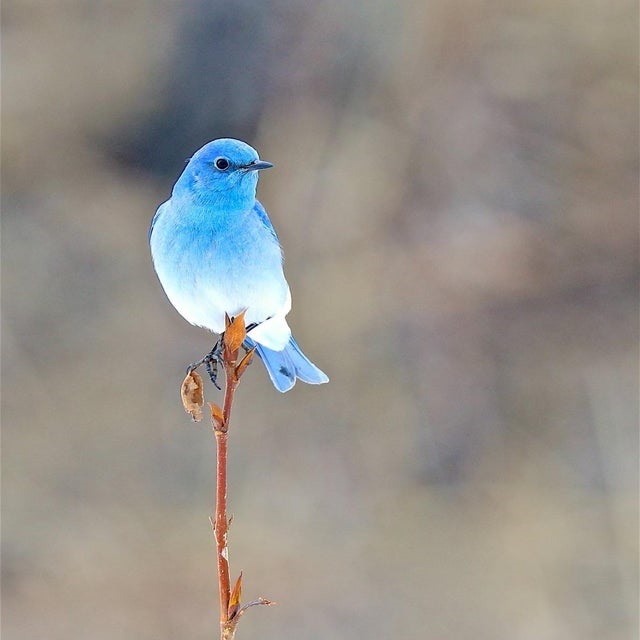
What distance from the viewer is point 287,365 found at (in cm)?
288

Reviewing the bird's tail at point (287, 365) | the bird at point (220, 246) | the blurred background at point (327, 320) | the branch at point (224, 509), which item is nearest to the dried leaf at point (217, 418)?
the branch at point (224, 509)

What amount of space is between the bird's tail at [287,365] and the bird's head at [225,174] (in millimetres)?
525

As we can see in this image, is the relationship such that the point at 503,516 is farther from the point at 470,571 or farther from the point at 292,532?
the point at 292,532

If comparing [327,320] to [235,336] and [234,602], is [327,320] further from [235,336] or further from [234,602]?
[234,602]

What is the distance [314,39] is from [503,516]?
14.2ft

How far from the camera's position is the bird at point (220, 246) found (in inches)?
95.9

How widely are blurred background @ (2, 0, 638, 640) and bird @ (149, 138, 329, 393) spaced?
4500 mm

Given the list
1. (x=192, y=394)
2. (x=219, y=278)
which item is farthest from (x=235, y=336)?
(x=219, y=278)

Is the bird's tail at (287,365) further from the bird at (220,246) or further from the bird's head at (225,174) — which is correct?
the bird's head at (225,174)

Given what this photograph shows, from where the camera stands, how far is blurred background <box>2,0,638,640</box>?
7.09 metres

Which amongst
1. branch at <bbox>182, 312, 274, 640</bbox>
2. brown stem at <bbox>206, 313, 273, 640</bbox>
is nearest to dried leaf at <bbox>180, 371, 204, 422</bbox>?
branch at <bbox>182, 312, 274, 640</bbox>

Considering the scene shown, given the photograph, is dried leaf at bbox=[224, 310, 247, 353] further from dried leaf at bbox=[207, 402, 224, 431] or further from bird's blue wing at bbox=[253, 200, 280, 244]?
bird's blue wing at bbox=[253, 200, 280, 244]

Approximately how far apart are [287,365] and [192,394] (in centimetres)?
112

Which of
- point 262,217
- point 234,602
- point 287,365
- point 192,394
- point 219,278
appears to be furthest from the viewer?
point 287,365
